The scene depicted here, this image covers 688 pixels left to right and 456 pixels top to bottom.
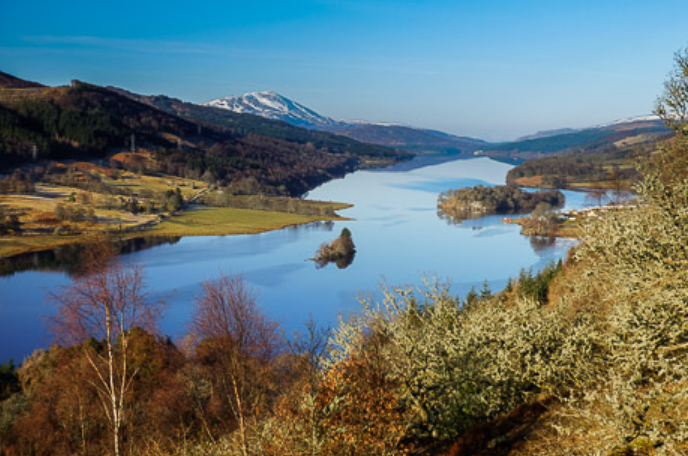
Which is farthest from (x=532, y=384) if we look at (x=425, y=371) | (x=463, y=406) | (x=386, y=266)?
(x=386, y=266)

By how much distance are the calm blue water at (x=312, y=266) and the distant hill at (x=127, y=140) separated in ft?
154

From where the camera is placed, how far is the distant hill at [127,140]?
109 m

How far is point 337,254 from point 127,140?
307ft

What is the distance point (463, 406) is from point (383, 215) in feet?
259

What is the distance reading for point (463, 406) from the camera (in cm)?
1017

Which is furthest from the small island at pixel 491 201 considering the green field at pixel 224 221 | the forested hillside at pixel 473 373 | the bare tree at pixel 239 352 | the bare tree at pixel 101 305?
the bare tree at pixel 101 305

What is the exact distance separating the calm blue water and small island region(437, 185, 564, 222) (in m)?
6.67

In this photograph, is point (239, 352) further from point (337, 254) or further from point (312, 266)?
point (337, 254)

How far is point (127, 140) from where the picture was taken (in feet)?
416

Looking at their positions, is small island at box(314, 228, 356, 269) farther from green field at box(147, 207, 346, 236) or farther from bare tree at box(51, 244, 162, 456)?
bare tree at box(51, 244, 162, 456)

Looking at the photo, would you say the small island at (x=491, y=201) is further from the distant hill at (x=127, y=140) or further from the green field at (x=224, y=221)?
the distant hill at (x=127, y=140)

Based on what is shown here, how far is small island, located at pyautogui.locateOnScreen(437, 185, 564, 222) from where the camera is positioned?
97.4 m

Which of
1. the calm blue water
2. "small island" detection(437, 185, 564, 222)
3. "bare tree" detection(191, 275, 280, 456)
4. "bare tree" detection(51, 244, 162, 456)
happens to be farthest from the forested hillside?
"small island" detection(437, 185, 564, 222)

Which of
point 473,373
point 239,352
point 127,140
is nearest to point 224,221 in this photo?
point 127,140
